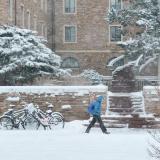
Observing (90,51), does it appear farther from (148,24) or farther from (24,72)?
(24,72)

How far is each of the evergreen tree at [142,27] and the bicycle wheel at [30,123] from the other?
13627mm

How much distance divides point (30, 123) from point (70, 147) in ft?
24.1

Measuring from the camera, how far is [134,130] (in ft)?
72.6

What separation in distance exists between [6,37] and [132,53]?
26.9 ft

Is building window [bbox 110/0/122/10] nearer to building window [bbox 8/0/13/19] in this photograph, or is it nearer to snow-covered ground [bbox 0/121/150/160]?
building window [bbox 8/0/13/19]

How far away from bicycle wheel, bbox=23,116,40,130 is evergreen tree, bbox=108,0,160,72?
1363 centimetres

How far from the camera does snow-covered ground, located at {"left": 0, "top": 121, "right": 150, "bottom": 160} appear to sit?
1355cm

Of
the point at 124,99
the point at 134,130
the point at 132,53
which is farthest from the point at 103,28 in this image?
the point at 134,130

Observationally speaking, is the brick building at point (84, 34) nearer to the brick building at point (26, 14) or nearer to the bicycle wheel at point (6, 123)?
the brick building at point (26, 14)

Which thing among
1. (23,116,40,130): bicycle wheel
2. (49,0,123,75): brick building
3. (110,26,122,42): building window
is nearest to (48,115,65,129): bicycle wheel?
(23,116,40,130): bicycle wheel

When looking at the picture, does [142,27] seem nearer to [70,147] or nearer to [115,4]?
[115,4]

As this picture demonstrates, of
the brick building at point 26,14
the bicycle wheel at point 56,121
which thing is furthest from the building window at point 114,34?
the bicycle wheel at point 56,121

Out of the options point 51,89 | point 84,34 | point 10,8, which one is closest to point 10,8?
point 10,8

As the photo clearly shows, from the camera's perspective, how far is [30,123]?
22266 millimetres
